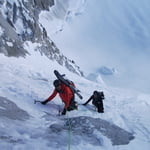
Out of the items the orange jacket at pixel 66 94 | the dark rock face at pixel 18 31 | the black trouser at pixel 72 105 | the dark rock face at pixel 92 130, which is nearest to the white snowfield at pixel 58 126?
the dark rock face at pixel 92 130

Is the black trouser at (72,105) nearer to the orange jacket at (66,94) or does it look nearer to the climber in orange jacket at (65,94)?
the climber in orange jacket at (65,94)

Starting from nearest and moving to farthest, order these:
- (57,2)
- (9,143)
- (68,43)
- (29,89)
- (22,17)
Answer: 1. (9,143)
2. (29,89)
3. (22,17)
4. (57,2)
5. (68,43)

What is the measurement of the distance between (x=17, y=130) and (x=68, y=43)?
141ft

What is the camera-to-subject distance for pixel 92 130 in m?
7.45

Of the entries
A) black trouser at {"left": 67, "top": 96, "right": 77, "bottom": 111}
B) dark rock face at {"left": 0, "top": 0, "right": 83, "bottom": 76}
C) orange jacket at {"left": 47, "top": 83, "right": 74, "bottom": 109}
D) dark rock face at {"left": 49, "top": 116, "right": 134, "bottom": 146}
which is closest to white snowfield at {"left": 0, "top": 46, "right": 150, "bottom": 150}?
dark rock face at {"left": 49, "top": 116, "right": 134, "bottom": 146}

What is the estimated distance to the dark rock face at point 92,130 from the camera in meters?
6.97

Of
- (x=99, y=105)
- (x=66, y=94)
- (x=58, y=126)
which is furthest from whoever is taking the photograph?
(x=99, y=105)

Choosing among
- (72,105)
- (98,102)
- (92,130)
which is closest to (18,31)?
(98,102)

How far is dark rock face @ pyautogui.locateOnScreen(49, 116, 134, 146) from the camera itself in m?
6.97

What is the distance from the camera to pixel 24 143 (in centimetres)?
602

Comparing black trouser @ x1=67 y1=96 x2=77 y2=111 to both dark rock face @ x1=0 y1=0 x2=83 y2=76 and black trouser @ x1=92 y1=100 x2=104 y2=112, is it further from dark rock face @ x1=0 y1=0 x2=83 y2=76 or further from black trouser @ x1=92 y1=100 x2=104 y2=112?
dark rock face @ x1=0 y1=0 x2=83 y2=76

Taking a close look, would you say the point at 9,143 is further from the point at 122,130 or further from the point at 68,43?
the point at 68,43

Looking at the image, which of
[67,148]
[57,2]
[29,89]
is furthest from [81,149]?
[57,2]

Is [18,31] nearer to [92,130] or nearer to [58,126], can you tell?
[58,126]
